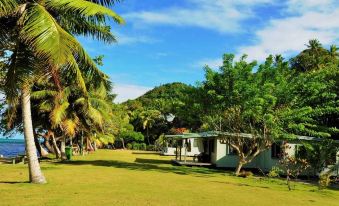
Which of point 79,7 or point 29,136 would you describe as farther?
point 29,136

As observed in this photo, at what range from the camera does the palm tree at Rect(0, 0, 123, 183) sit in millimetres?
13055

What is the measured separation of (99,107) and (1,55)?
20.2m

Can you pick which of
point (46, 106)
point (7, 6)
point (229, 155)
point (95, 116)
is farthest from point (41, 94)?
point (7, 6)

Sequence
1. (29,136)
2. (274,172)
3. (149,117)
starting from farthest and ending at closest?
(149,117) < (274,172) < (29,136)

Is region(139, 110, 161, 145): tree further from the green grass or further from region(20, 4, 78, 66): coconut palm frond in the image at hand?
region(20, 4, 78, 66): coconut palm frond

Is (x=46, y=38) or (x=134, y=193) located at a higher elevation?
(x=46, y=38)

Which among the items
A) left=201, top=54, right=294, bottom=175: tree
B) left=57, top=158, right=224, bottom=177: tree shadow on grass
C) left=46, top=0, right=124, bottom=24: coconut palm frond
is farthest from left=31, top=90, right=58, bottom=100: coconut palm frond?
left=46, top=0, right=124, bottom=24: coconut palm frond

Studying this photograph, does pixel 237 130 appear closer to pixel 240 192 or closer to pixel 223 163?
pixel 223 163

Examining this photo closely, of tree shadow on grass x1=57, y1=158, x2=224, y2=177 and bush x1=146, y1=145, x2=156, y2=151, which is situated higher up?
bush x1=146, y1=145, x2=156, y2=151

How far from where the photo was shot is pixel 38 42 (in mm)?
12930

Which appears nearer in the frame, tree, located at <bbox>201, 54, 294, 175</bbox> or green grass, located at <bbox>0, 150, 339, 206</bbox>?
green grass, located at <bbox>0, 150, 339, 206</bbox>

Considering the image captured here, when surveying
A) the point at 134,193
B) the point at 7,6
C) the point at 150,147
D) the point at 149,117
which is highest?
the point at 149,117

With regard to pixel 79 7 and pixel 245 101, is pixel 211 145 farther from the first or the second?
pixel 79 7

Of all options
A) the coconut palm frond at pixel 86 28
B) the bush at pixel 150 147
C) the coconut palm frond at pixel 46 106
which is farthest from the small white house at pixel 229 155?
the bush at pixel 150 147
